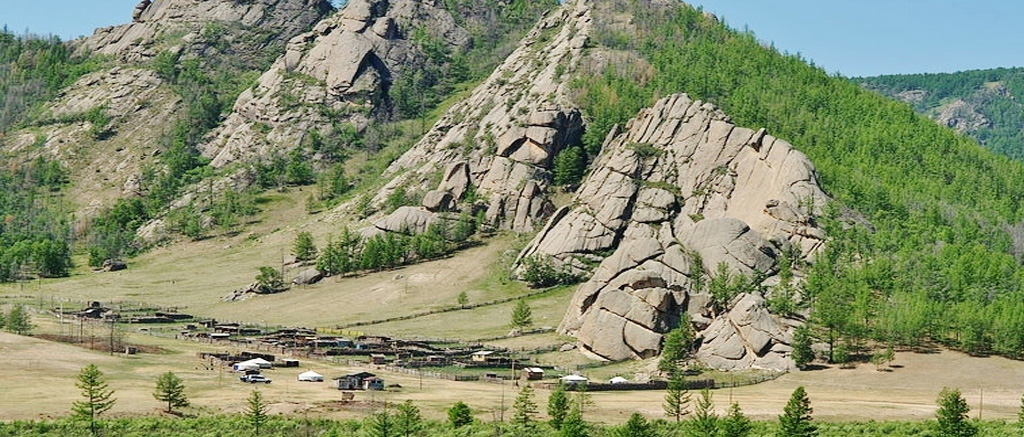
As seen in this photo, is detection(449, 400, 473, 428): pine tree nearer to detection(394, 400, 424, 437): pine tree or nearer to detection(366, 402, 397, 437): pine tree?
detection(394, 400, 424, 437): pine tree

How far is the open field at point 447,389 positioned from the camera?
122 m

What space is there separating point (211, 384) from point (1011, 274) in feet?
425

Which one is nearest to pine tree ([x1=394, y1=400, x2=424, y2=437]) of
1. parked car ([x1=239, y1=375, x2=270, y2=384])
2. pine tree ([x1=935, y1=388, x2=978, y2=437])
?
parked car ([x1=239, y1=375, x2=270, y2=384])

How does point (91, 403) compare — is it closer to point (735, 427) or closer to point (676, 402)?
point (676, 402)

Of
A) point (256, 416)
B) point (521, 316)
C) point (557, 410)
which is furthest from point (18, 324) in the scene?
point (557, 410)

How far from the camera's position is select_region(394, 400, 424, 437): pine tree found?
106875 mm

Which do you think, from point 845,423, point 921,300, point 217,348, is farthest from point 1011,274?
point 217,348

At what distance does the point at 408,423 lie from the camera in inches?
4222

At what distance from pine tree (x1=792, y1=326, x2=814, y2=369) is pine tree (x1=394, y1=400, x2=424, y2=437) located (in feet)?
215

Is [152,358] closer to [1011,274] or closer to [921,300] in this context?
[921,300]

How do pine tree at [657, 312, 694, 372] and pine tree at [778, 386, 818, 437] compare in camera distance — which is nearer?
pine tree at [778, 386, 818, 437]

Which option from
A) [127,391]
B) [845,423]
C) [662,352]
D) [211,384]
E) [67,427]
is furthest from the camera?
[662,352]

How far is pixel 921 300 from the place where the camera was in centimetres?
17050

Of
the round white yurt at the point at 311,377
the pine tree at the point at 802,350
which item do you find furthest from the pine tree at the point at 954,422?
the round white yurt at the point at 311,377
